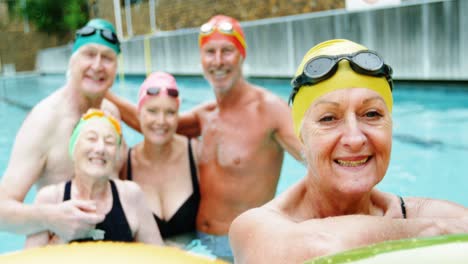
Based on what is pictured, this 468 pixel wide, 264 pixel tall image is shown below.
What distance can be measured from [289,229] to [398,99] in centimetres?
950

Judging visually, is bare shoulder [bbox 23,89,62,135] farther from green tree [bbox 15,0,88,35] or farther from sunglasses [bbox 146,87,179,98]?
green tree [bbox 15,0,88,35]

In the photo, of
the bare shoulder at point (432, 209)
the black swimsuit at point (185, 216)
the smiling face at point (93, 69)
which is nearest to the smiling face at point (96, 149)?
the smiling face at point (93, 69)

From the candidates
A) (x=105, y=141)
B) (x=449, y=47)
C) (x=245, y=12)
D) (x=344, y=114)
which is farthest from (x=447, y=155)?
(x=245, y=12)

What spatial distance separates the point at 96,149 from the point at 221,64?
119 cm

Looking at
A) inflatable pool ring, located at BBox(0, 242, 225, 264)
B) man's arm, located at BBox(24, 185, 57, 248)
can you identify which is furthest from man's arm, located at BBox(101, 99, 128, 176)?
inflatable pool ring, located at BBox(0, 242, 225, 264)

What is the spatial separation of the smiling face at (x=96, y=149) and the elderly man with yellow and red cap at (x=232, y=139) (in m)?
0.99

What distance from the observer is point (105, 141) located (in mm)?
3117

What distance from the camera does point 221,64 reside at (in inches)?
149

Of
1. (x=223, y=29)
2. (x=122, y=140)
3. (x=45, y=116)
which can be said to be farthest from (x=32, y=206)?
(x=223, y=29)

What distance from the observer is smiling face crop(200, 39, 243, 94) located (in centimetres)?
380

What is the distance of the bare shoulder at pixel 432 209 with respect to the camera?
1.83 meters

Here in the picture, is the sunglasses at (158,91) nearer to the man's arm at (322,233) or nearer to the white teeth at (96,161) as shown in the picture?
the white teeth at (96,161)

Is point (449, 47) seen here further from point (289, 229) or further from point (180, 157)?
point (289, 229)

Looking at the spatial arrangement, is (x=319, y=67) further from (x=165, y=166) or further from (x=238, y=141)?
(x=165, y=166)
